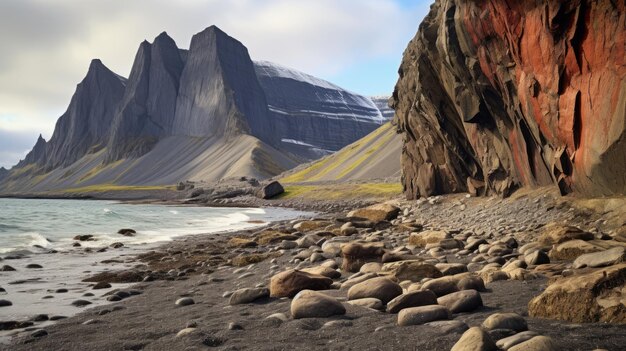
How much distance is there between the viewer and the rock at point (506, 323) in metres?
6.06

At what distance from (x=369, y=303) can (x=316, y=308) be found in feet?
3.15

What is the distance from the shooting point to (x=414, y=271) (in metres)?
10.4

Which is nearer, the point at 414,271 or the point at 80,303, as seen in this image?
the point at 414,271

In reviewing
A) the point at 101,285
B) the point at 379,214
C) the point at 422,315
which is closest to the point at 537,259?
the point at 422,315

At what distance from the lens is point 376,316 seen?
24.8 ft

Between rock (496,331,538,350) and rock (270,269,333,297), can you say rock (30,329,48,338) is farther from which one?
rock (496,331,538,350)

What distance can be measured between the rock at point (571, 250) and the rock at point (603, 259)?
1.59 metres

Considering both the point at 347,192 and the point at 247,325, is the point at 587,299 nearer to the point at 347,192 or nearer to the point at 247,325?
the point at 247,325

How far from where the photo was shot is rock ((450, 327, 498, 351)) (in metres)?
5.19

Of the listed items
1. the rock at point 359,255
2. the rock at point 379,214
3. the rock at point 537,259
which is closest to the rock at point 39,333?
the rock at point 359,255

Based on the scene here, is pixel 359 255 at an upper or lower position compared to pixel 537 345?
lower

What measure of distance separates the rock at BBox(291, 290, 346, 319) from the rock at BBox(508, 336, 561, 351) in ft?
10.9

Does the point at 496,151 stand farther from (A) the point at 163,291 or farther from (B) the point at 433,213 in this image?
(A) the point at 163,291

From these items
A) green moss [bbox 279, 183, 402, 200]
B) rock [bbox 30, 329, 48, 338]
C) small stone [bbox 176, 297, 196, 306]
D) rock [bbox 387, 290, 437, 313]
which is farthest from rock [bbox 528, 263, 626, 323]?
green moss [bbox 279, 183, 402, 200]
